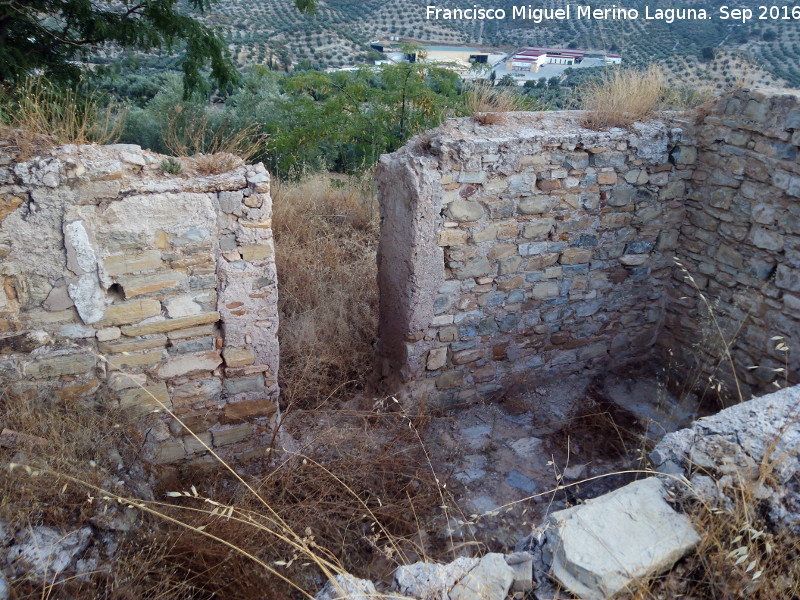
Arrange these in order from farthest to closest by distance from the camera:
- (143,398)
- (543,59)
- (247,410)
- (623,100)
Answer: (543,59), (623,100), (247,410), (143,398)

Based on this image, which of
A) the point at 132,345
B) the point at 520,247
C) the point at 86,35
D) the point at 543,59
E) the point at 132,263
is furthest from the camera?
the point at 543,59

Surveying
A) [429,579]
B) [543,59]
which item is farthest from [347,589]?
[543,59]

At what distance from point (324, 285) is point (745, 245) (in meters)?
3.43

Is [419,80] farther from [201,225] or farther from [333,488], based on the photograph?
[333,488]

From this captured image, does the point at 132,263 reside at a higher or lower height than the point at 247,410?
higher

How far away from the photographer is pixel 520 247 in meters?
4.24

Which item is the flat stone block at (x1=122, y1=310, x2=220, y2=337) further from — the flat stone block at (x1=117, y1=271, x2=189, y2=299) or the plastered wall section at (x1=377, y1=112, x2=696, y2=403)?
the plastered wall section at (x1=377, y1=112, x2=696, y2=403)

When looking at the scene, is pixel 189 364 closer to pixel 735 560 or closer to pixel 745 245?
pixel 735 560

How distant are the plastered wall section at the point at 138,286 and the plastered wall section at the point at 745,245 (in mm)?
3044

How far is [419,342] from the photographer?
4.16 m

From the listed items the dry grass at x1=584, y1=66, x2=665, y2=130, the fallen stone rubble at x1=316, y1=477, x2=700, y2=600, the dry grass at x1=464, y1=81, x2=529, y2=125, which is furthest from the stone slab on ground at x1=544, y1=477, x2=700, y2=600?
the dry grass at x1=584, y1=66, x2=665, y2=130

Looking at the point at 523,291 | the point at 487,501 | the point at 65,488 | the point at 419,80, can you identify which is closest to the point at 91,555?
the point at 65,488

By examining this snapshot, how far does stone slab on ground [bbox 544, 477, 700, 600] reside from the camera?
1.93 m

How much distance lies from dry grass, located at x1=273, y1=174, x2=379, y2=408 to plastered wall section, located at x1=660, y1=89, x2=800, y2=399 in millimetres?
2628
